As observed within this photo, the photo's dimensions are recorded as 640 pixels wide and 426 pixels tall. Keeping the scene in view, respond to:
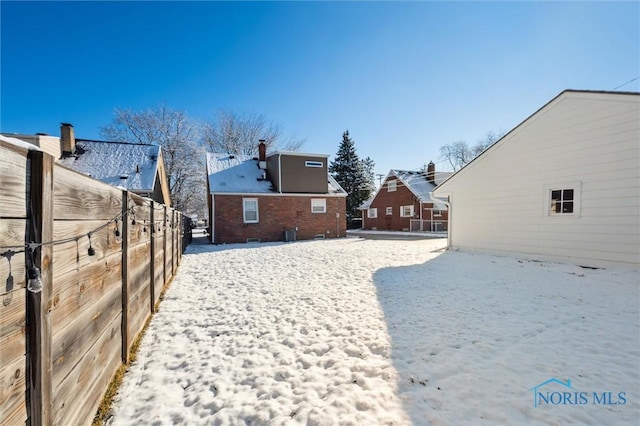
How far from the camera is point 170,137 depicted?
85.7ft

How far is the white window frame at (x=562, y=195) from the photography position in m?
8.02

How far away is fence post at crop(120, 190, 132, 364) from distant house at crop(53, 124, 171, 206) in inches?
510

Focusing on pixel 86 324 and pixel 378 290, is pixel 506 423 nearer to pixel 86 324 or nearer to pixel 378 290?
pixel 86 324

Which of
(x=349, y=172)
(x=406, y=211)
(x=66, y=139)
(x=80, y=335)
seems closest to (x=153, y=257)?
(x=80, y=335)

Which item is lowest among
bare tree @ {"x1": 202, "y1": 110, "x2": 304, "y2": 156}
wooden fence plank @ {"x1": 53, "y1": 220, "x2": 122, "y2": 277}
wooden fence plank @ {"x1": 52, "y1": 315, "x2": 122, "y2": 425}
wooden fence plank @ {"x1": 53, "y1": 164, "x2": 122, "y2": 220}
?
wooden fence plank @ {"x1": 52, "y1": 315, "x2": 122, "y2": 425}

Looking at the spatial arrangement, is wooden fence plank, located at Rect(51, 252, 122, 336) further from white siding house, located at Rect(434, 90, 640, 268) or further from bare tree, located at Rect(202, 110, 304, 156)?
bare tree, located at Rect(202, 110, 304, 156)

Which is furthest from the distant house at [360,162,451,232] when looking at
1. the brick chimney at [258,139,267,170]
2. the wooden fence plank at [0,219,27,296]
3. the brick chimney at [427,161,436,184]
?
the wooden fence plank at [0,219,27,296]

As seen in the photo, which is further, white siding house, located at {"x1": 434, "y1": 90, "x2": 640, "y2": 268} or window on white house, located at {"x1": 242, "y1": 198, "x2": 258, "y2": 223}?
window on white house, located at {"x1": 242, "y1": 198, "x2": 258, "y2": 223}

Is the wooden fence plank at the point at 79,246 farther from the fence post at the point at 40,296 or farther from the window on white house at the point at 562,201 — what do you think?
the window on white house at the point at 562,201

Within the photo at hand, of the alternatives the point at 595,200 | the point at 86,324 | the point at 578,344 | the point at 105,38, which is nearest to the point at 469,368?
the point at 578,344

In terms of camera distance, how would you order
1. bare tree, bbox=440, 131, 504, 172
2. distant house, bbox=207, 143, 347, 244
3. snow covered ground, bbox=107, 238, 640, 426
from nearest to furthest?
snow covered ground, bbox=107, 238, 640, 426 < distant house, bbox=207, 143, 347, 244 < bare tree, bbox=440, 131, 504, 172

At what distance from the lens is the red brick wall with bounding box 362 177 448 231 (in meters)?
25.6

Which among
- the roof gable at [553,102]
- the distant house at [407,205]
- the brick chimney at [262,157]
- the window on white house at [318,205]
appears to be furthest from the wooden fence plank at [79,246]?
the distant house at [407,205]

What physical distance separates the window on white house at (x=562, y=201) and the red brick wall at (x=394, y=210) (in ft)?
54.3
